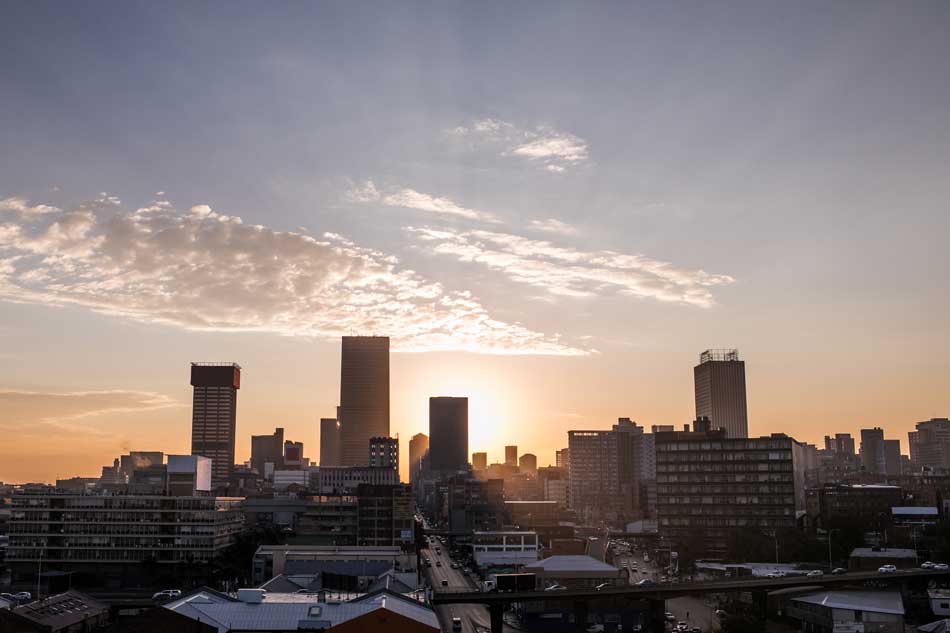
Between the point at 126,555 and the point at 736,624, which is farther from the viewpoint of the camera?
the point at 126,555

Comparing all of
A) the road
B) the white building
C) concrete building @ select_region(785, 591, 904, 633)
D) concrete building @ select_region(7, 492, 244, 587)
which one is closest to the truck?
the road

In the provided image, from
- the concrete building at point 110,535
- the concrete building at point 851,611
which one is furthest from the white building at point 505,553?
the concrete building at point 851,611

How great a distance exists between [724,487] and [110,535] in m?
115

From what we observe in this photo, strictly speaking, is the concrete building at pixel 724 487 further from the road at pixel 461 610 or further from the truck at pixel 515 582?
the truck at pixel 515 582

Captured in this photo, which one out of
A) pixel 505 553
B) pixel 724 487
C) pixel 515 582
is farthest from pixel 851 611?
pixel 505 553

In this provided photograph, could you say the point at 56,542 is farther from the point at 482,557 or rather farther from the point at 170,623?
the point at 170,623

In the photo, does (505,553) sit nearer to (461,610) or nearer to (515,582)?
(461,610)

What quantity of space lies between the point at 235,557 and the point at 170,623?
3382 inches

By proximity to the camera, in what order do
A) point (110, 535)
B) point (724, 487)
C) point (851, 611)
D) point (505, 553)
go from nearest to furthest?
point (851, 611) → point (110, 535) → point (505, 553) → point (724, 487)

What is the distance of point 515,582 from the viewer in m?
111

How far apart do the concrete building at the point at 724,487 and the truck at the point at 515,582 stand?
84.6m

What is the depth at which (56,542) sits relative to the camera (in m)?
162

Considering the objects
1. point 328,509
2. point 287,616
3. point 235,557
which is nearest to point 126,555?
point 235,557

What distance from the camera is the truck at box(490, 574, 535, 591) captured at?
361ft
